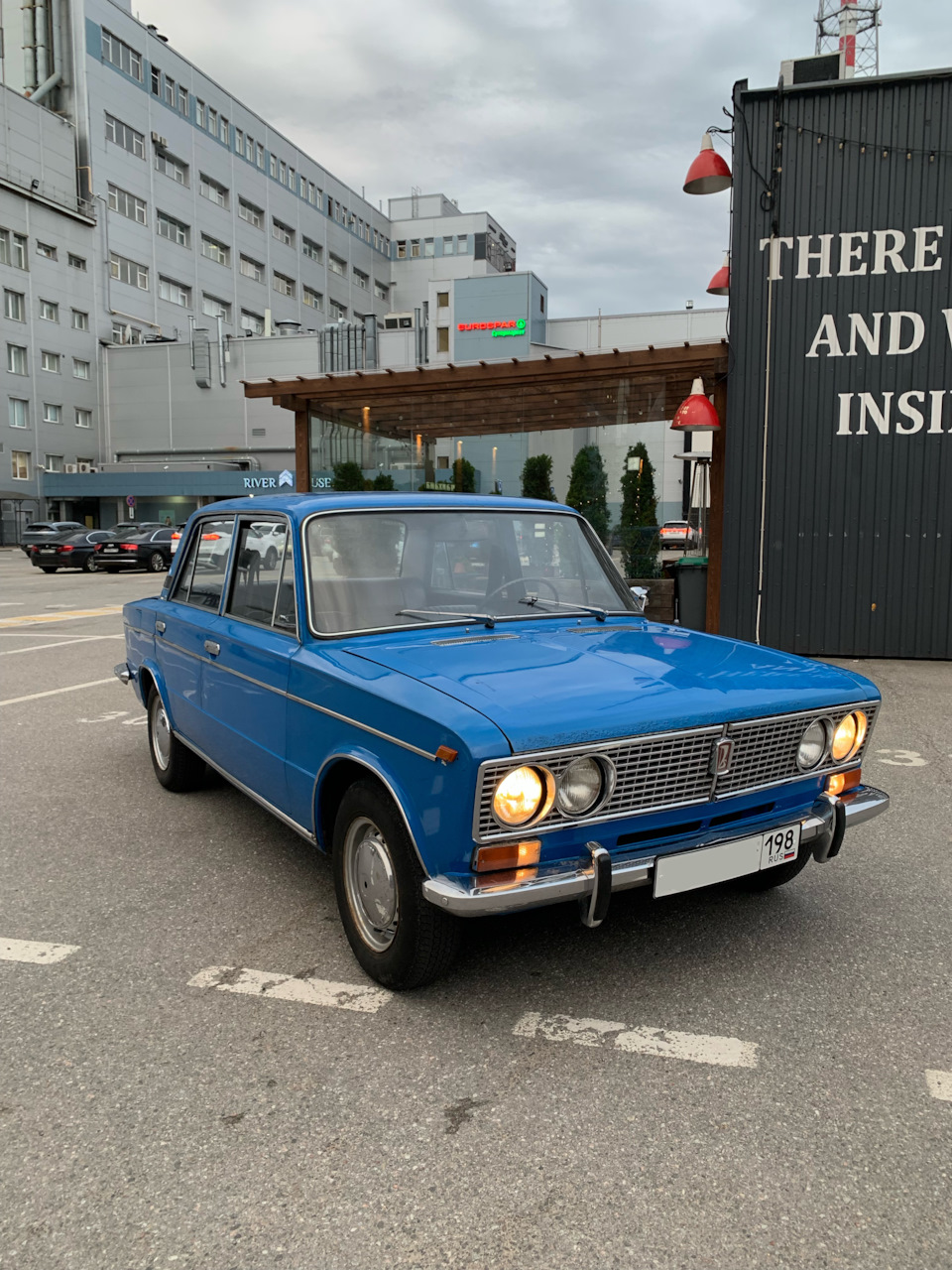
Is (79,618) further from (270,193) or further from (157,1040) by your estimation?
(270,193)

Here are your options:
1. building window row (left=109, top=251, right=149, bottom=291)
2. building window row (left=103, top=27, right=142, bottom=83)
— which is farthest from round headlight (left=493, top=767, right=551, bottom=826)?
building window row (left=103, top=27, right=142, bottom=83)

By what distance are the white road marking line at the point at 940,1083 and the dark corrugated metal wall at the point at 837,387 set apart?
7917 mm

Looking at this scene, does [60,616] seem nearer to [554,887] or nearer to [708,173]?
[708,173]

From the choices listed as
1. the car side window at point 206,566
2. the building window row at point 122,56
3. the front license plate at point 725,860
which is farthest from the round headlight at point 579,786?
the building window row at point 122,56

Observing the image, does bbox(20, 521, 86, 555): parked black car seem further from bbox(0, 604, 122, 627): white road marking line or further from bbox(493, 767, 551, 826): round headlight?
bbox(493, 767, 551, 826): round headlight

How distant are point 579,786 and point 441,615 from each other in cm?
116

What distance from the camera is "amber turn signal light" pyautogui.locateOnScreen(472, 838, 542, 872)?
255 centimetres

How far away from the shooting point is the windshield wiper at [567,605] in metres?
3.89

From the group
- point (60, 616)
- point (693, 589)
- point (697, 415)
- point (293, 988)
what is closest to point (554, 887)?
point (293, 988)

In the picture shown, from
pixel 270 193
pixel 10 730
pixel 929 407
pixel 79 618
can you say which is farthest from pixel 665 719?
pixel 270 193

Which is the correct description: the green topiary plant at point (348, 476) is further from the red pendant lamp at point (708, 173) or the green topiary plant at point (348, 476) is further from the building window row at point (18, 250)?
the building window row at point (18, 250)

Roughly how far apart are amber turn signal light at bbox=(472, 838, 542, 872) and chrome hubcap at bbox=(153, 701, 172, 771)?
304 centimetres

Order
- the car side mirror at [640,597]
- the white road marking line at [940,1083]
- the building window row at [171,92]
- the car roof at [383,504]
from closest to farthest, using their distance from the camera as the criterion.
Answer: the white road marking line at [940,1083]
the car roof at [383,504]
the car side mirror at [640,597]
the building window row at [171,92]

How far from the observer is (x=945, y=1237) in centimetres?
195
